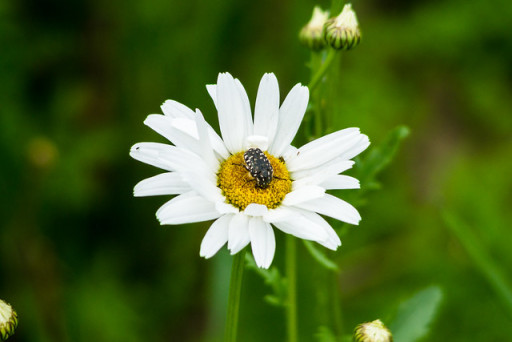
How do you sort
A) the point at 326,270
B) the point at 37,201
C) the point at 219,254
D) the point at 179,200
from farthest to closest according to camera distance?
the point at 37,201 → the point at 219,254 → the point at 326,270 → the point at 179,200

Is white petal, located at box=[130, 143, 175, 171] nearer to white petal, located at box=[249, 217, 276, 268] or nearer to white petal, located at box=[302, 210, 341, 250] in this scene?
white petal, located at box=[249, 217, 276, 268]

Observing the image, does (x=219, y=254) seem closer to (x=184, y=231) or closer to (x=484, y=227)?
(x=184, y=231)

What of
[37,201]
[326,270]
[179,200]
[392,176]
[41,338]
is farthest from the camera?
[392,176]

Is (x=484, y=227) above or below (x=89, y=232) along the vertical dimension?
above

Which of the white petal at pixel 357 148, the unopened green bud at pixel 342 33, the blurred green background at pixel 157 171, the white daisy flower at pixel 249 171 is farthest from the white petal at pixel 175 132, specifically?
the blurred green background at pixel 157 171

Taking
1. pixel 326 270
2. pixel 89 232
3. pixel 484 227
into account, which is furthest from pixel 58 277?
pixel 484 227
